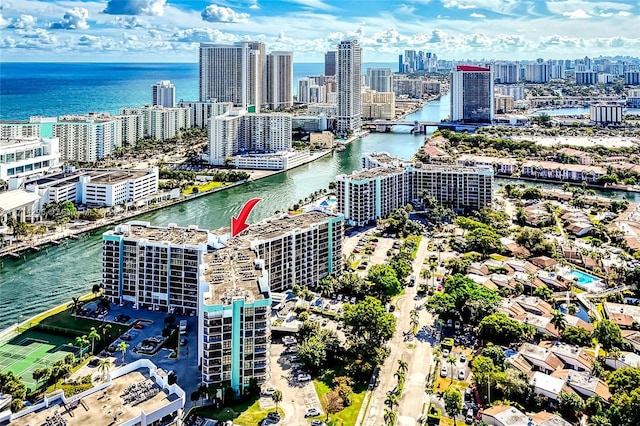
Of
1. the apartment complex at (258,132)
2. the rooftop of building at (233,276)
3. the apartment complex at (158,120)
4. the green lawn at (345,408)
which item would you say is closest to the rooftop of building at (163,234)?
the rooftop of building at (233,276)

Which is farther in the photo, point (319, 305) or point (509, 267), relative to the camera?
point (509, 267)

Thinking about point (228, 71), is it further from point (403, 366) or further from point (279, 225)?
point (403, 366)

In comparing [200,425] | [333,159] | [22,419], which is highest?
[333,159]

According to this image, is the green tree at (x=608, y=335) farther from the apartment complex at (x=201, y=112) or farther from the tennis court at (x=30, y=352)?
the apartment complex at (x=201, y=112)

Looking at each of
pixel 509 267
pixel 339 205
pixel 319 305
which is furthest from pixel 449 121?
pixel 319 305

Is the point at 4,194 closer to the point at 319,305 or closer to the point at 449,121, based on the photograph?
the point at 319,305
